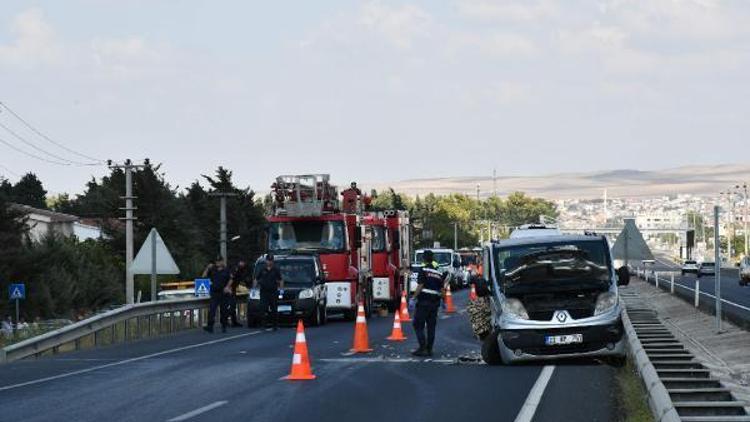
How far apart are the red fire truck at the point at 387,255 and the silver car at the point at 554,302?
67.0 feet

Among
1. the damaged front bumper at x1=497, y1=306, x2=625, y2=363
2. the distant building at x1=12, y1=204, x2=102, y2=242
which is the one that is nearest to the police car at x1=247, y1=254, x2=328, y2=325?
the damaged front bumper at x1=497, y1=306, x2=625, y2=363

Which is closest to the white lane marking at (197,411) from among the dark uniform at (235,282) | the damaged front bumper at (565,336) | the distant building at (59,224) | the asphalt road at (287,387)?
the asphalt road at (287,387)

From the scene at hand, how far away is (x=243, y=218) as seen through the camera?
111188 mm

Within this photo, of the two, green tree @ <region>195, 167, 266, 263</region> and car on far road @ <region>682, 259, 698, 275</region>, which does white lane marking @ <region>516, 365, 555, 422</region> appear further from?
car on far road @ <region>682, 259, 698, 275</region>

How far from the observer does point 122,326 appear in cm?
3259

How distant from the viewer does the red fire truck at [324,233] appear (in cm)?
3791

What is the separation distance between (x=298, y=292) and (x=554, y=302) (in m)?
16.0

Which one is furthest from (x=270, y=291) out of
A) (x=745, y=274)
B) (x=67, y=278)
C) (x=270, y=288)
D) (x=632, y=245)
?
(x=745, y=274)

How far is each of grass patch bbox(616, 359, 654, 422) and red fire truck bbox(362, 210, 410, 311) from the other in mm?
22463

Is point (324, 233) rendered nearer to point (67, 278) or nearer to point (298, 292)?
point (298, 292)

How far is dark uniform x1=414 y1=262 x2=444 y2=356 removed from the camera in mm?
22922

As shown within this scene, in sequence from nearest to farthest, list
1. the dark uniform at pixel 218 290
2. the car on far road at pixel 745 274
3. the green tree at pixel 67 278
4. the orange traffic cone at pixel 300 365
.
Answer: the orange traffic cone at pixel 300 365
the dark uniform at pixel 218 290
the green tree at pixel 67 278
the car on far road at pixel 745 274

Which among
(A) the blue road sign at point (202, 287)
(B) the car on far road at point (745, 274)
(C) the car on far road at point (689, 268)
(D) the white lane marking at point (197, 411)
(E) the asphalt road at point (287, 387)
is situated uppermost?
(A) the blue road sign at point (202, 287)

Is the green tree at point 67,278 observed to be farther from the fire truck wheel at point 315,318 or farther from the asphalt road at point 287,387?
the asphalt road at point 287,387
